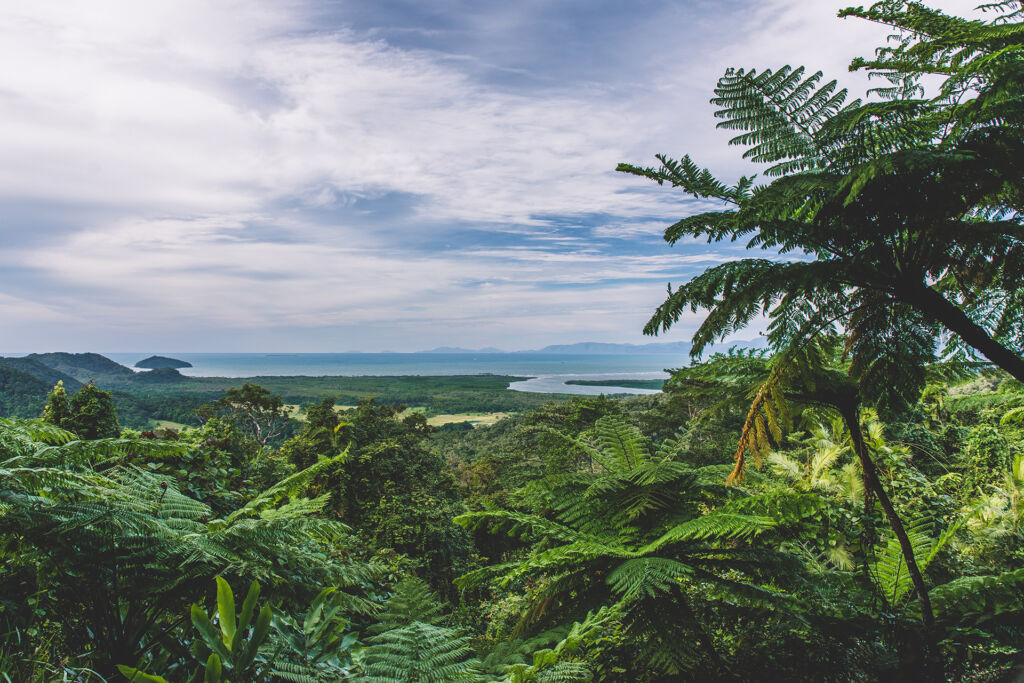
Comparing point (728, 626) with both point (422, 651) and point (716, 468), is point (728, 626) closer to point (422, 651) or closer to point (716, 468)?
point (716, 468)

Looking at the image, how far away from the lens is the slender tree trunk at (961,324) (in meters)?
1.51

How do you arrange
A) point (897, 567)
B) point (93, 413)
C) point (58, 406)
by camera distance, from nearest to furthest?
1. point (897, 567)
2. point (93, 413)
3. point (58, 406)

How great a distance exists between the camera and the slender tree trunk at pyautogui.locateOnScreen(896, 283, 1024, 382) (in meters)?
1.51

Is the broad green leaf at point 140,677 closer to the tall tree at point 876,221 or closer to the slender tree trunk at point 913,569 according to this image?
the tall tree at point 876,221

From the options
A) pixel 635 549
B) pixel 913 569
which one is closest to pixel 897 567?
pixel 913 569

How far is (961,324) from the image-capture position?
1.54 m

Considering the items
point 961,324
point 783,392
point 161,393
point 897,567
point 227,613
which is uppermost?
point 961,324

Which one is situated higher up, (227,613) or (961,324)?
(961,324)

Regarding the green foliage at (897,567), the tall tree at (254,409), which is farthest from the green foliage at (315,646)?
the tall tree at (254,409)

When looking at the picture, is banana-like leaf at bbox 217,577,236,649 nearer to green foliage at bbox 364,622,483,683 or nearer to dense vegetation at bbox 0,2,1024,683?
dense vegetation at bbox 0,2,1024,683

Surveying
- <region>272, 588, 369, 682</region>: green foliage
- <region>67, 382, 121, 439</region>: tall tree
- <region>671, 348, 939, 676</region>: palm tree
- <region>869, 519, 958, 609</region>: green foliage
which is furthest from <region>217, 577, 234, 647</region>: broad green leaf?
<region>67, 382, 121, 439</region>: tall tree

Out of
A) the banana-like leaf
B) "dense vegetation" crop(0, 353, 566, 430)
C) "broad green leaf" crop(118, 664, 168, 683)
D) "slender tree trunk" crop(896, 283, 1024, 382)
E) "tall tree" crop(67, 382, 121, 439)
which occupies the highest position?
"slender tree trunk" crop(896, 283, 1024, 382)

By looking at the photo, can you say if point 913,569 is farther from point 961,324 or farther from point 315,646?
point 315,646

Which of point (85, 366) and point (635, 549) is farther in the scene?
point (85, 366)
